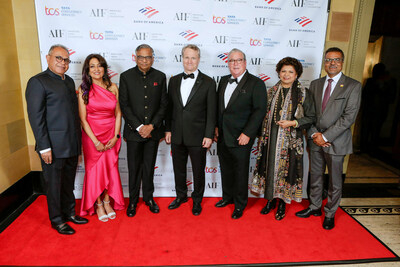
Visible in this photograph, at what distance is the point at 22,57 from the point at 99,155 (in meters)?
1.59

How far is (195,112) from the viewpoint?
2.92 m

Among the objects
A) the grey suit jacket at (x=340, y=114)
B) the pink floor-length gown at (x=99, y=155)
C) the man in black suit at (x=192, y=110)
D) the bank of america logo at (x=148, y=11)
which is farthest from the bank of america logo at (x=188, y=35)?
the grey suit jacket at (x=340, y=114)

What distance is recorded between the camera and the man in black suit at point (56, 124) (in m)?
2.44

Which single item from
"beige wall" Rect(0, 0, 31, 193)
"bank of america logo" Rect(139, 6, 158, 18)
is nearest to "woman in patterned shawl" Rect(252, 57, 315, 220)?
"bank of america logo" Rect(139, 6, 158, 18)

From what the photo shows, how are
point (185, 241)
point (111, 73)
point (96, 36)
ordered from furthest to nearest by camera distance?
point (111, 73) → point (96, 36) → point (185, 241)

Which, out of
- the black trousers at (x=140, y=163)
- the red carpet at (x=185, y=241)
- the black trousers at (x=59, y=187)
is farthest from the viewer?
the black trousers at (x=140, y=163)

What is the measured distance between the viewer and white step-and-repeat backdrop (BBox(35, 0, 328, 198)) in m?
3.23

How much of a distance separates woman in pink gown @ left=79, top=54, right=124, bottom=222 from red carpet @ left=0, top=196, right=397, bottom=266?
20 cm

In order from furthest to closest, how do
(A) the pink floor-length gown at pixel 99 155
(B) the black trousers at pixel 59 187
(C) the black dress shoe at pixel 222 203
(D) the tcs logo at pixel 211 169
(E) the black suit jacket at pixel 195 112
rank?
(D) the tcs logo at pixel 211 169 < (C) the black dress shoe at pixel 222 203 < (E) the black suit jacket at pixel 195 112 < (A) the pink floor-length gown at pixel 99 155 < (B) the black trousers at pixel 59 187

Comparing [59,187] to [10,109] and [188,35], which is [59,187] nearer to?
[10,109]

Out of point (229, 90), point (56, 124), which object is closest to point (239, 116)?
point (229, 90)

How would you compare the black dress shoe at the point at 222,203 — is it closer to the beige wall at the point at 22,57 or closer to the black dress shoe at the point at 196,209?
the black dress shoe at the point at 196,209

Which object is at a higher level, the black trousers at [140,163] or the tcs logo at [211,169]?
the black trousers at [140,163]

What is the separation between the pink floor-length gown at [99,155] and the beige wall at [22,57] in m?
0.94
